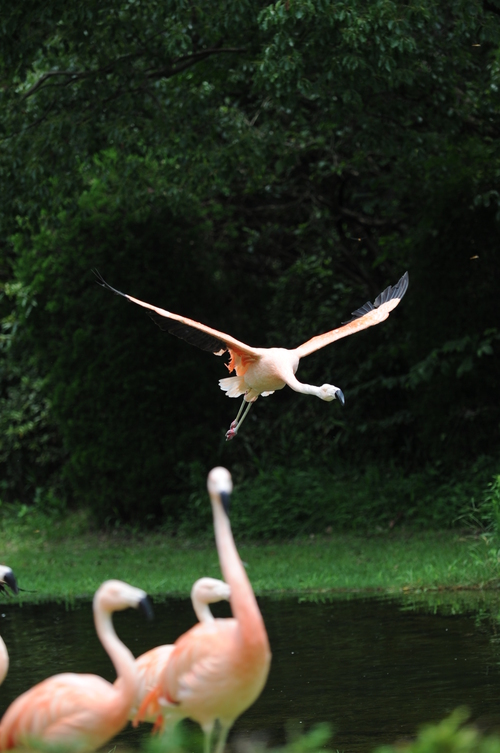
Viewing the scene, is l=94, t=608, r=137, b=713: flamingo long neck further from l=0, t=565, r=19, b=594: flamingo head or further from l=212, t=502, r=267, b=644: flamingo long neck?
l=0, t=565, r=19, b=594: flamingo head

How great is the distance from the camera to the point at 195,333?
8188mm

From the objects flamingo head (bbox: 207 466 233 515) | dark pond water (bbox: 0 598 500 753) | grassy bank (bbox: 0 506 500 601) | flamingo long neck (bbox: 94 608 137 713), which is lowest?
grassy bank (bbox: 0 506 500 601)

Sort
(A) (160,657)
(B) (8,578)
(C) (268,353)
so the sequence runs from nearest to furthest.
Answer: (A) (160,657) < (B) (8,578) < (C) (268,353)

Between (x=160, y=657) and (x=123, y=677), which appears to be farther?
(x=160, y=657)

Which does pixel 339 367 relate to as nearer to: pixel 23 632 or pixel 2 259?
pixel 2 259

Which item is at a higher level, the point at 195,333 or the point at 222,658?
the point at 222,658

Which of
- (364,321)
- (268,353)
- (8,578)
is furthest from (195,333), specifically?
(8,578)

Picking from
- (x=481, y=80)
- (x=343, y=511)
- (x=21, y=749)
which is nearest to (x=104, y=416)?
(x=343, y=511)

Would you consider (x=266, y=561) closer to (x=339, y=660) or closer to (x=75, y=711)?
(x=339, y=660)

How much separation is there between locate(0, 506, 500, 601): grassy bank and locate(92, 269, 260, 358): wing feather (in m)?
2.45

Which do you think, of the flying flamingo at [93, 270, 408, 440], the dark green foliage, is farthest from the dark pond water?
the dark green foliage

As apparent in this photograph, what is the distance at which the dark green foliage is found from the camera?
413 inches

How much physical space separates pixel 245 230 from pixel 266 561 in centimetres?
563

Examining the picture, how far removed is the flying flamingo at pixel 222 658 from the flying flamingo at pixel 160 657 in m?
0.08
